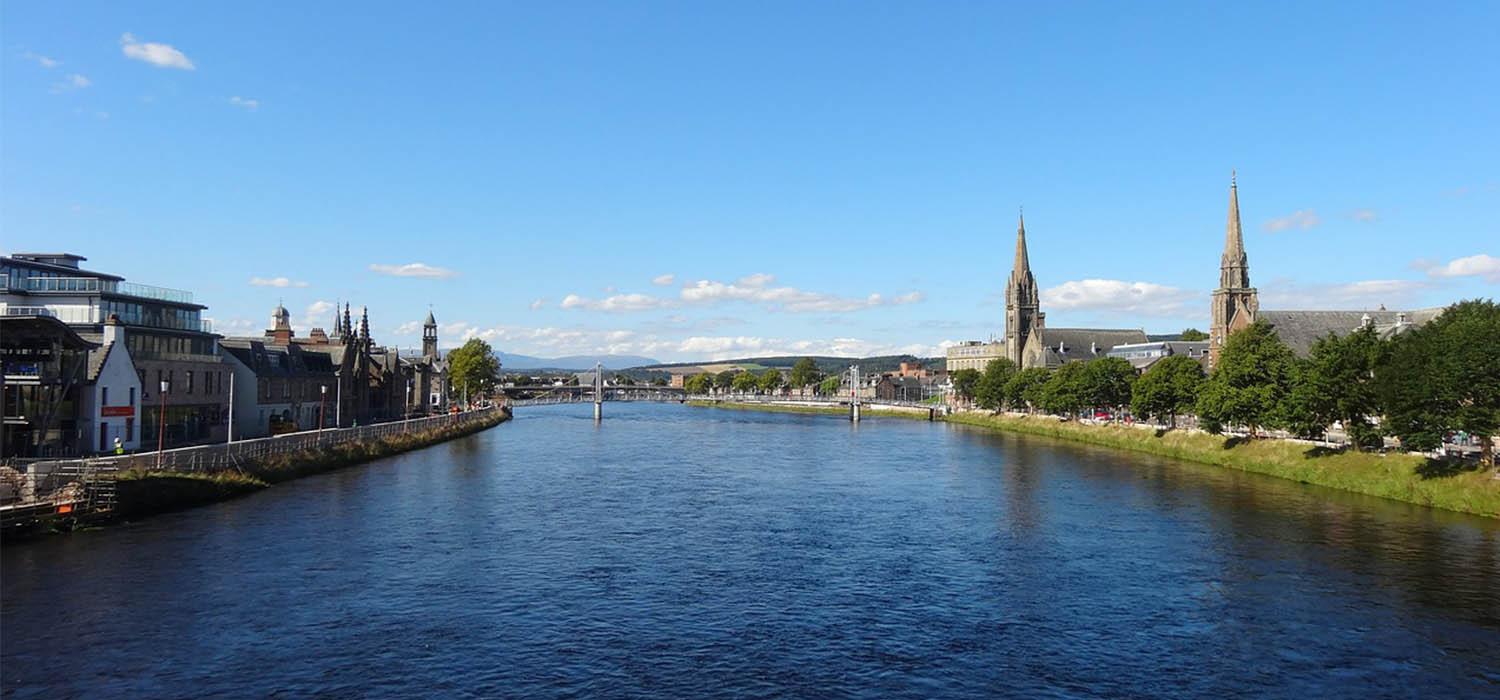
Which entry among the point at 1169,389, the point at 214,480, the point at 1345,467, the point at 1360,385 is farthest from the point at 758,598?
the point at 1169,389

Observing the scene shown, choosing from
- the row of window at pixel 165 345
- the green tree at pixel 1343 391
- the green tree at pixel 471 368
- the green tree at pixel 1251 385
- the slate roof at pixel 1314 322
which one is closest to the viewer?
the row of window at pixel 165 345

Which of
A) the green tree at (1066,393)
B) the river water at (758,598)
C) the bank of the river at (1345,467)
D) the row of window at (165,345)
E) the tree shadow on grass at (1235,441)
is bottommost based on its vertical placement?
the river water at (758,598)

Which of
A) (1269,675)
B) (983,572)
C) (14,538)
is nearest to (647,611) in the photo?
(983,572)

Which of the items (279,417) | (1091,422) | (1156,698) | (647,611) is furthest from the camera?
(1091,422)

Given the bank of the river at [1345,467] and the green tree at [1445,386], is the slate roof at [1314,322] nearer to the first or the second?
the bank of the river at [1345,467]

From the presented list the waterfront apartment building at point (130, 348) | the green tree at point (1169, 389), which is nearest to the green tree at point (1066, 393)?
the green tree at point (1169, 389)

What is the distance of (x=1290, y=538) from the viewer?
157 ft

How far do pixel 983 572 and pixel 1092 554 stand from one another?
7249 mm

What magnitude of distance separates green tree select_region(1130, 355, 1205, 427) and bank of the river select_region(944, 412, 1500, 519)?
107 inches

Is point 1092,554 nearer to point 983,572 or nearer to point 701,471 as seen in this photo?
point 983,572

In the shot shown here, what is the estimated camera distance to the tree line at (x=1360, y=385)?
185ft

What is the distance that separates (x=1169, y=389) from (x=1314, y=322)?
3309cm

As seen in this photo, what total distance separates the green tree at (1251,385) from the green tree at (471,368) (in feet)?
440

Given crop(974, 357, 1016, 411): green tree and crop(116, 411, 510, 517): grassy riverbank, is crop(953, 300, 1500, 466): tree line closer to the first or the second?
crop(974, 357, 1016, 411): green tree
